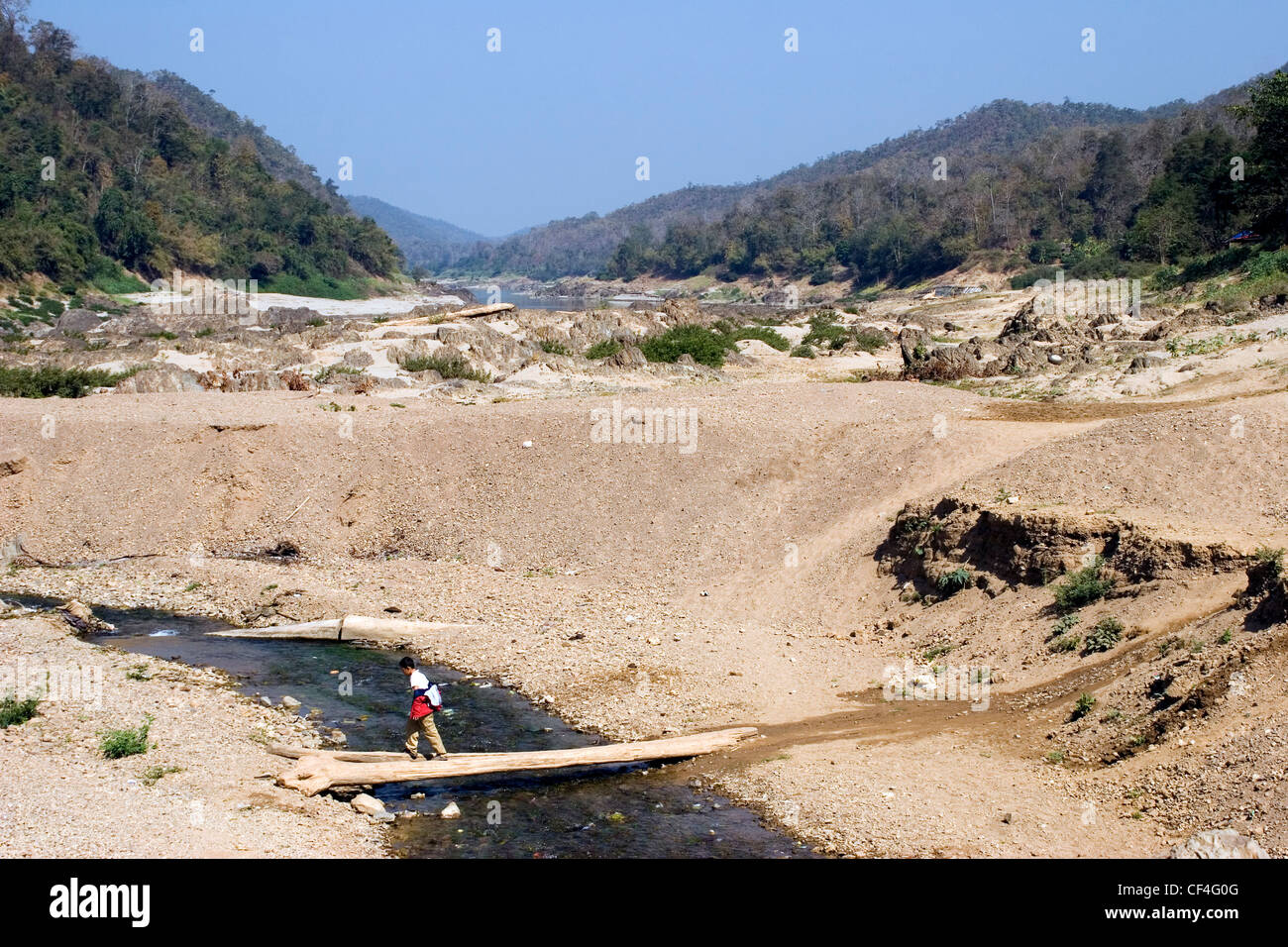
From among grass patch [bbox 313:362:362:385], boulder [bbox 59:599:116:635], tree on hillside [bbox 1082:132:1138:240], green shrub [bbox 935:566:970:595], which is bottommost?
boulder [bbox 59:599:116:635]

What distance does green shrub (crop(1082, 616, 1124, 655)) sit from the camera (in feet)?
35.0

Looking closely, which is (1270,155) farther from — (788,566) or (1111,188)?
(1111,188)

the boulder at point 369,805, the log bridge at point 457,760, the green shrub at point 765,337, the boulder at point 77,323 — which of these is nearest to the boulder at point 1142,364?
the log bridge at point 457,760

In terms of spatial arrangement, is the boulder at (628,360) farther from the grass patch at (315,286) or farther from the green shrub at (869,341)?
the grass patch at (315,286)

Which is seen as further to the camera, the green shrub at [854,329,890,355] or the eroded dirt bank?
the green shrub at [854,329,890,355]

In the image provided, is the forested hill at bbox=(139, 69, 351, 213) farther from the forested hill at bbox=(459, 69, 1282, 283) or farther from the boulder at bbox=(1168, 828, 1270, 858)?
the boulder at bbox=(1168, 828, 1270, 858)

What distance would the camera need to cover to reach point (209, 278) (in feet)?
238

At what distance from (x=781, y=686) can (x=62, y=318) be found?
38673 millimetres

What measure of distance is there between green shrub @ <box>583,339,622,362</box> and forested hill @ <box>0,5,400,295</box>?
33205mm

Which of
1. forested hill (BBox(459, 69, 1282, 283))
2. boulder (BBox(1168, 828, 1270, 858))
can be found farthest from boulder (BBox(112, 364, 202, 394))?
forested hill (BBox(459, 69, 1282, 283))

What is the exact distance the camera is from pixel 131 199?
232 ft

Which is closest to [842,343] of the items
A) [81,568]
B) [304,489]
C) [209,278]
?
[304,489]

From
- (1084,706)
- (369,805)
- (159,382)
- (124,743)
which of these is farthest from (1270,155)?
(124,743)

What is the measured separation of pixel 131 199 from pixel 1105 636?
71.5 metres
